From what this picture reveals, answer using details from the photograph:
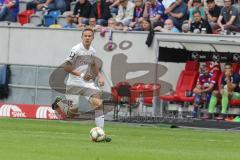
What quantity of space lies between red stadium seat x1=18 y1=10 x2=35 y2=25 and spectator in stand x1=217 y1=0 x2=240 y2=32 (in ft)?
23.6

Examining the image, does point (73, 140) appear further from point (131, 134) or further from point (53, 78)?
point (53, 78)

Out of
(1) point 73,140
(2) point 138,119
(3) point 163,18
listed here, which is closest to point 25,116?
(2) point 138,119

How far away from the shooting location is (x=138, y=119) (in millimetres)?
25219

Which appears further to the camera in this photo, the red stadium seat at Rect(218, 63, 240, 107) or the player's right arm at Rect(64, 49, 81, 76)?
the red stadium seat at Rect(218, 63, 240, 107)

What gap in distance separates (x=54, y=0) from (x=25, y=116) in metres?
5.23

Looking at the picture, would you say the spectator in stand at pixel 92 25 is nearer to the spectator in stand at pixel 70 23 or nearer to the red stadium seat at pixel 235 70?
the spectator in stand at pixel 70 23

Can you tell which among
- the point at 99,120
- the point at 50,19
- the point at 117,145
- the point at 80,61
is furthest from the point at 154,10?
the point at 117,145

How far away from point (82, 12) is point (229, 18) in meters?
5.29

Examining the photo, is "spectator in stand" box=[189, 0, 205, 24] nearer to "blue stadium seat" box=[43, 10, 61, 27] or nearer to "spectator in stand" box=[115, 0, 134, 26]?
"spectator in stand" box=[115, 0, 134, 26]

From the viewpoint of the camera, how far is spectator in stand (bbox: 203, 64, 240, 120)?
24516 mm

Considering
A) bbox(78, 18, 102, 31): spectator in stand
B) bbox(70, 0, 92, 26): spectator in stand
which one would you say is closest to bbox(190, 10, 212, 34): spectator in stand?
bbox(78, 18, 102, 31): spectator in stand

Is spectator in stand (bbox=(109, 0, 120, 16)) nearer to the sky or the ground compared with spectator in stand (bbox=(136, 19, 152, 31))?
nearer to the sky

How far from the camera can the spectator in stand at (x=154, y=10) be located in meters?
26.9

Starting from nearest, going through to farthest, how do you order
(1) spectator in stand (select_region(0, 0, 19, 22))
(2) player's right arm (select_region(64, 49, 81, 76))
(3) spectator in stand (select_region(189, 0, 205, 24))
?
(2) player's right arm (select_region(64, 49, 81, 76))
(3) spectator in stand (select_region(189, 0, 205, 24))
(1) spectator in stand (select_region(0, 0, 19, 22))
